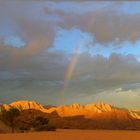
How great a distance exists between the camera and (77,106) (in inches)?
7564

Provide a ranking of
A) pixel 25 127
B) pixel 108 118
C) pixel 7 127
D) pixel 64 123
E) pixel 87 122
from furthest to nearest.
Result: 1. pixel 108 118
2. pixel 87 122
3. pixel 64 123
4. pixel 7 127
5. pixel 25 127

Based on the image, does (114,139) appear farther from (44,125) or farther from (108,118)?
(108,118)

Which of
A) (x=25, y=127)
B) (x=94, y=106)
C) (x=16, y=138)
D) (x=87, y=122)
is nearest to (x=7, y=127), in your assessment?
(x=25, y=127)

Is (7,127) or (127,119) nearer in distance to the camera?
(7,127)

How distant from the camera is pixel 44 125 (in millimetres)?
67000

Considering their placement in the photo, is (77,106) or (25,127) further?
(77,106)

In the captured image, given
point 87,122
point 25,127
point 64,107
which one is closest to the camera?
point 25,127

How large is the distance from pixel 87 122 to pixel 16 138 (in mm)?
90674

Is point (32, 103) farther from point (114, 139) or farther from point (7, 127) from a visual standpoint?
point (114, 139)

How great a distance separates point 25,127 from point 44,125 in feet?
12.3

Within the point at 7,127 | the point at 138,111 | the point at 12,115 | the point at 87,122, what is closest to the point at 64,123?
the point at 87,122

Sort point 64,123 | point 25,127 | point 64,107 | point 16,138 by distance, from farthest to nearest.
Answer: point 64,107 < point 64,123 < point 25,127 < point 16,138

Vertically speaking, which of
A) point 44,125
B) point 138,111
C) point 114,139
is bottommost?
point 114,139

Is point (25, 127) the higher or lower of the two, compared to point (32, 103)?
lower
